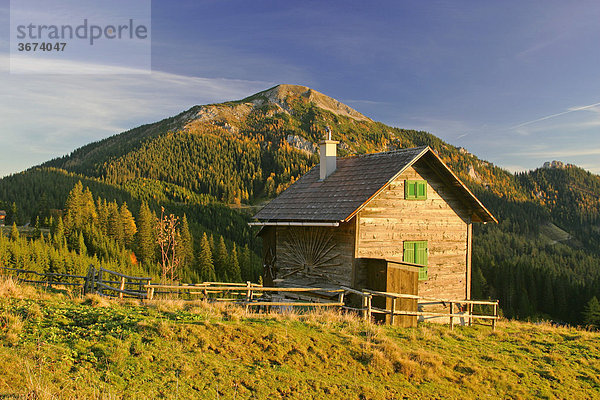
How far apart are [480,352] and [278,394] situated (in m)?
7.50

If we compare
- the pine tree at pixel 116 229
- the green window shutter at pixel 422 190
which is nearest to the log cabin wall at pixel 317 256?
the green window shutter at pixel 422 190

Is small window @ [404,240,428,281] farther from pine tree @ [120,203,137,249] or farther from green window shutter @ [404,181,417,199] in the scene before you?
pine tree @ [120,203,137,249]

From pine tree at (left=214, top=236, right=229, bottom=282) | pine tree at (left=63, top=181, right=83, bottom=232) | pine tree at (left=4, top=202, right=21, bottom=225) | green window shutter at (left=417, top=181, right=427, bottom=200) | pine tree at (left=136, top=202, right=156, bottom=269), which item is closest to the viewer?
green window shutter at (left=417, top=181, right=427, bottom=200)

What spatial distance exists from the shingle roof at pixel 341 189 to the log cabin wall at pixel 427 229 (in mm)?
731

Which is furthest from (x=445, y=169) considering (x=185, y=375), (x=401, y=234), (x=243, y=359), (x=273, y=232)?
(x=185, y=375)

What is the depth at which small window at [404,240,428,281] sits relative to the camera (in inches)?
752

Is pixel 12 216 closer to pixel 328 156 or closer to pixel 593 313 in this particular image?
pixel 328 156

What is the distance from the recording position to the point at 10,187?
141750mm

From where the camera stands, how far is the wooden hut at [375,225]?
1759cm

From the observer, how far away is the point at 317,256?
18.9m

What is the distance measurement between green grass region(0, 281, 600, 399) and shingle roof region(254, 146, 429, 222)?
5.81 meters

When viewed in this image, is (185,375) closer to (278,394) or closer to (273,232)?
(278,394)

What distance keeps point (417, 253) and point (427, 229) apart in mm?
1339

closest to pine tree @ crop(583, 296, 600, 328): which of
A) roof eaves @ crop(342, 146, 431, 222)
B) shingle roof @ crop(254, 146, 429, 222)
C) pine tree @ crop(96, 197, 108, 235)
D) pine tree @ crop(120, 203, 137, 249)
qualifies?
shingle roof @ crop(254, 146, 429, 222)
